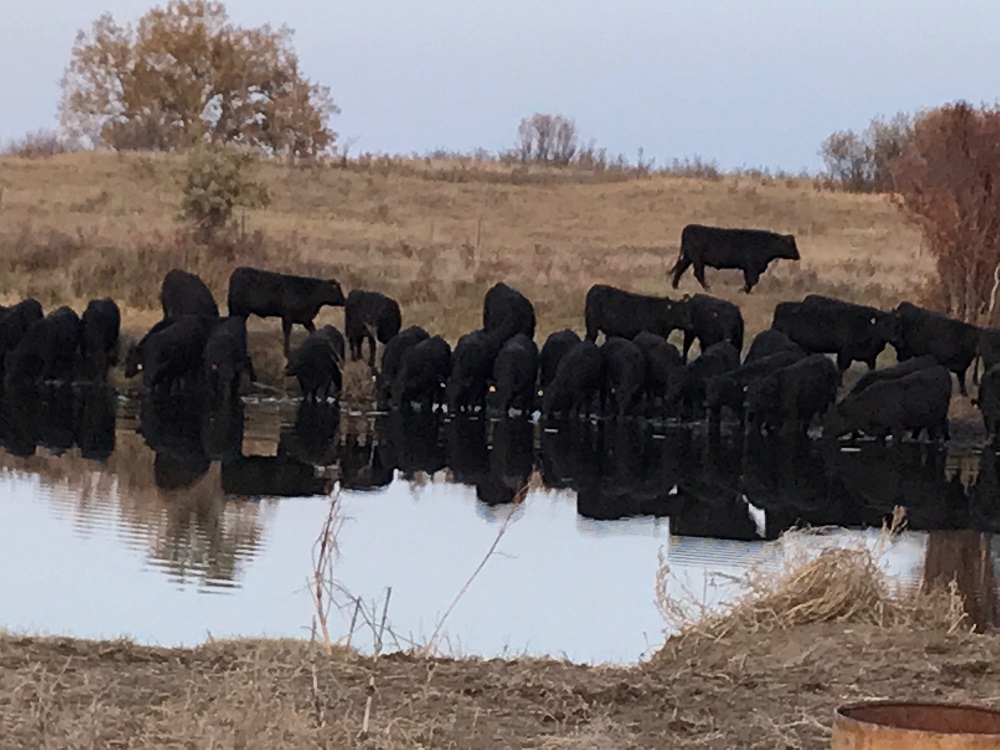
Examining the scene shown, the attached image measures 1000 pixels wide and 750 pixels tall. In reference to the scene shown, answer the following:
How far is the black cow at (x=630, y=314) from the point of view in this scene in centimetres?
2566

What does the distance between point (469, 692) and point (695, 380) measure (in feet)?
52.3

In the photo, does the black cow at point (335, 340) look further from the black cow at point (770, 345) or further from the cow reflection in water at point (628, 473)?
the black cow at point (770, 345)

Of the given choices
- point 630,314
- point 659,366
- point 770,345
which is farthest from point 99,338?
point 770,345

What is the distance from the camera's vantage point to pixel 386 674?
6.71 meters

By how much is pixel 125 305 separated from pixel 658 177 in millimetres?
26302

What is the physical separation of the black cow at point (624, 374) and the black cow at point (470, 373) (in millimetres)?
1456

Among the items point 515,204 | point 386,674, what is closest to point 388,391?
point 386,674

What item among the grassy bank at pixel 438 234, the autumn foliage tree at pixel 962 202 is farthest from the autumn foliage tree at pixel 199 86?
→ the autumn foliage tree at pixel 962 202

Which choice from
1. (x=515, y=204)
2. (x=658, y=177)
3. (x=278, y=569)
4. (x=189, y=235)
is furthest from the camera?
(x=658, y=177)

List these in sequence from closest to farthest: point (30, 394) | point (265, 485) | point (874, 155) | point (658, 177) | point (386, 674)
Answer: point (386, 674)
point (265, 485)
point (30, 394)
point (658, 177)
point (874, 155)

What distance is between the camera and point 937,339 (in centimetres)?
2425

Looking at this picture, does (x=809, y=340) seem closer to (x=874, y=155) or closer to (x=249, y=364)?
(x=249, y=364)

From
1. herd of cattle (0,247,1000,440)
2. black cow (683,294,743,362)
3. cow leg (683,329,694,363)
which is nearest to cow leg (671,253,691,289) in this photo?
herd of cattle (0,247,1000,440)

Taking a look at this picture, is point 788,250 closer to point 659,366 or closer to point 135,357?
point 659,366
